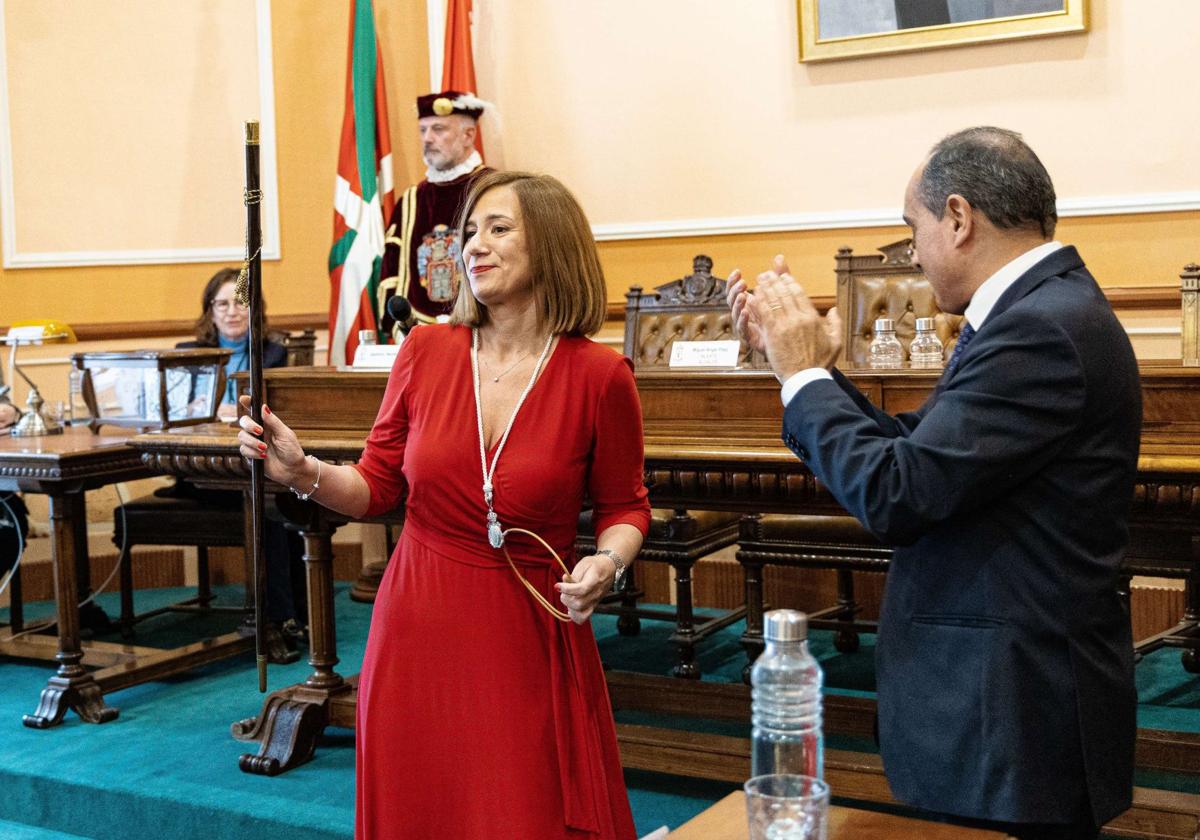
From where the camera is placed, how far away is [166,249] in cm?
629

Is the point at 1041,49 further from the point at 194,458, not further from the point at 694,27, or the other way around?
the point at 194,458

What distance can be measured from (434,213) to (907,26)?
2012 millimetres

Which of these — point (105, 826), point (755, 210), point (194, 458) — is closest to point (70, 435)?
point (194, 458)

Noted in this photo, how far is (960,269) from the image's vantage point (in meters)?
1.63

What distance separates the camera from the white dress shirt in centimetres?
161

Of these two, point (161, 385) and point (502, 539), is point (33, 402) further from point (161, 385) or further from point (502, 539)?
point (502, 539)

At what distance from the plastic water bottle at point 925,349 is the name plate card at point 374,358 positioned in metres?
1.31

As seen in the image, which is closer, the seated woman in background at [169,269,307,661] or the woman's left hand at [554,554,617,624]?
the woman's left hand at [554,554,617,624]

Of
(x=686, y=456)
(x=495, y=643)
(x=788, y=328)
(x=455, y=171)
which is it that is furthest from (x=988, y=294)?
(x=455, y=171)

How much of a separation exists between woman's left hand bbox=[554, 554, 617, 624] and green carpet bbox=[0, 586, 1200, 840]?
4.05 ft

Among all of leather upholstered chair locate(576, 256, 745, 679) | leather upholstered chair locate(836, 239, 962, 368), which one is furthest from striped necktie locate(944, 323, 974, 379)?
leather upholstered chair locate(836, 239, 962, 368)

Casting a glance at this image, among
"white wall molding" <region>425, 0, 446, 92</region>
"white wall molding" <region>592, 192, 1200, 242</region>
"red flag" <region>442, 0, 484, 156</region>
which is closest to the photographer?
"white wall molding" <region>592, 192, 1200, 242</region>

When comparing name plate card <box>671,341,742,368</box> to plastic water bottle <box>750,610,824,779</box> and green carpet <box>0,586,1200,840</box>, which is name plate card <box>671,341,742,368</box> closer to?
green carpet <box>0,586,1200,840</box>

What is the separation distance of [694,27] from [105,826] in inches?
150
